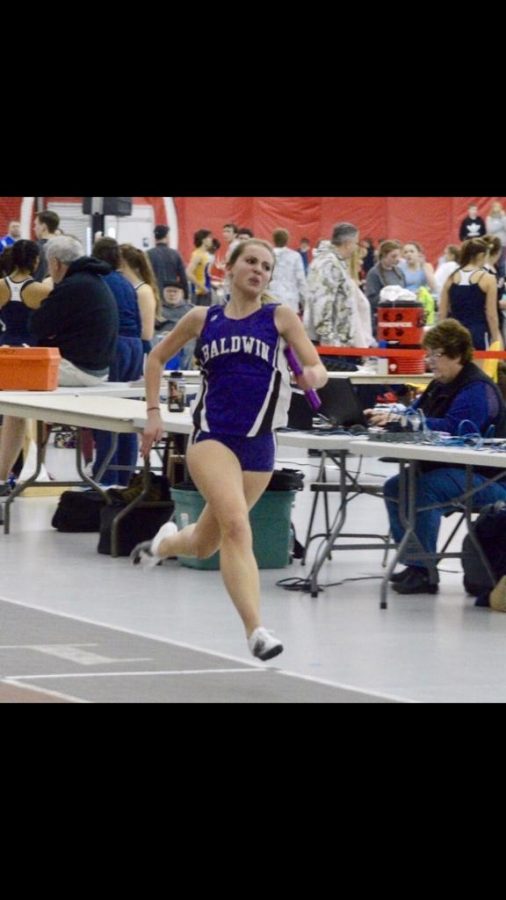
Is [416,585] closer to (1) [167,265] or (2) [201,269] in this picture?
(1) [167,265]

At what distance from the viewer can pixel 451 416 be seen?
10375 mm

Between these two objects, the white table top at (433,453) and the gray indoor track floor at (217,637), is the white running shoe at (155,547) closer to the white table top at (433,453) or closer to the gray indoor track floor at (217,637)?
the gray indoor track floor at (217,637)

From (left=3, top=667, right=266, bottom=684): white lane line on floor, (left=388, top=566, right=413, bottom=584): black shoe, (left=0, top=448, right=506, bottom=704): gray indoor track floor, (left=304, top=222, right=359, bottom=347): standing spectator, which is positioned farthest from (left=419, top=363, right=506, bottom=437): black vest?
(left=304, top=222, right=359, bottom=347): standing spectator

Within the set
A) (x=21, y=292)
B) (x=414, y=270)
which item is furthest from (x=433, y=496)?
(x=414, y=270)

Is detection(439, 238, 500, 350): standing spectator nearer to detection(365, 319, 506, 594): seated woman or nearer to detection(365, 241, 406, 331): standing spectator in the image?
detection(365, 241, 406, 331): standing spectator

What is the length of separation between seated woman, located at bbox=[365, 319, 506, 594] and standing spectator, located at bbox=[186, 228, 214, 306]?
652 inches

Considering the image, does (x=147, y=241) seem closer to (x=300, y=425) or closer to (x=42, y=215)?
(x=42, y=215)

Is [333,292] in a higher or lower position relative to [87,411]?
higher

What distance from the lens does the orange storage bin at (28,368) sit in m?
13.3

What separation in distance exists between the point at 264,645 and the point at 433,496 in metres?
2.80
